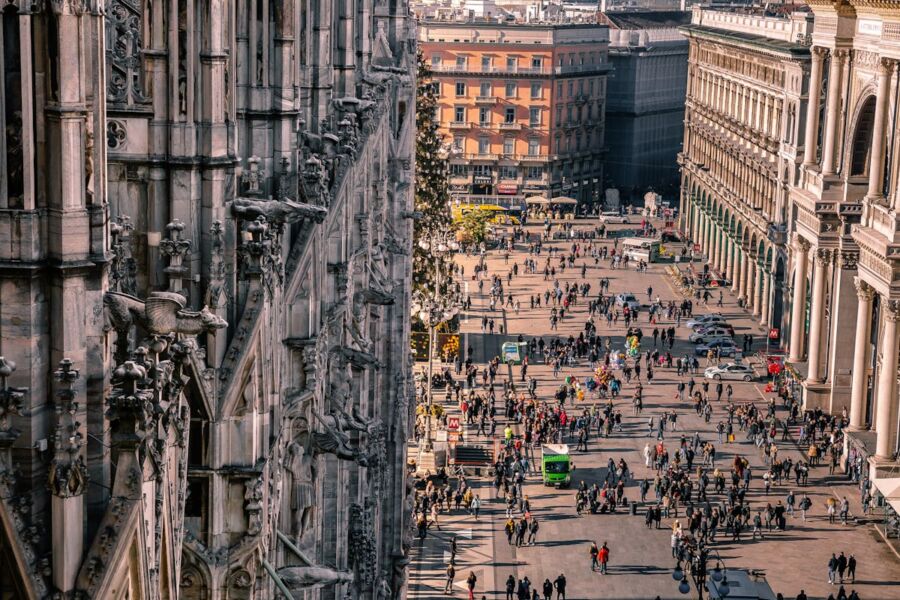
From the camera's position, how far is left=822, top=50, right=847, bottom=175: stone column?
91688mm

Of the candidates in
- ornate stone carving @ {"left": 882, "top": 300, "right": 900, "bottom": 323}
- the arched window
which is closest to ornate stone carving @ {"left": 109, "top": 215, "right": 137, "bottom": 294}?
ornate stone carving @ {"left": 882, "top": 300, "right": 900, "bottom": 323}

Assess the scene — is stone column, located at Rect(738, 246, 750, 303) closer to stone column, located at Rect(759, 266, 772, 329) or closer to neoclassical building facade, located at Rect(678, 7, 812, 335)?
neoclassical building facade, located at Rect(678, 7, 812, 335)

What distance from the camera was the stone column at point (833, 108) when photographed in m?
91.7

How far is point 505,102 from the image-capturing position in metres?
168

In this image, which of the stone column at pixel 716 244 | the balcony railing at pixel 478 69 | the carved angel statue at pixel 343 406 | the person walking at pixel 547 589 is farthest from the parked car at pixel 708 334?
the carved angel statue at pixel 343 406

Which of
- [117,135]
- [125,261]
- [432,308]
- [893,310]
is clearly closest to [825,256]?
[893,310]

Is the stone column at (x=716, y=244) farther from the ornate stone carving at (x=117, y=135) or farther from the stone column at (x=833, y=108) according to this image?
the ornate stone carving at (x=117, y=135)

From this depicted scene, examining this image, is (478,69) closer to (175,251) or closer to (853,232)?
(853,232)

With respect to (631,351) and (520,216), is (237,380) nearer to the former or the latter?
(631,351)

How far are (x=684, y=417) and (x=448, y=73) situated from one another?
82696mm

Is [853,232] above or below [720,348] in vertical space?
above

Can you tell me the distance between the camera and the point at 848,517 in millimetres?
71812

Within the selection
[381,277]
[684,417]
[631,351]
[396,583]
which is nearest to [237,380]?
[381,277]

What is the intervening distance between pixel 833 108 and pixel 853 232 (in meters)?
11.9
